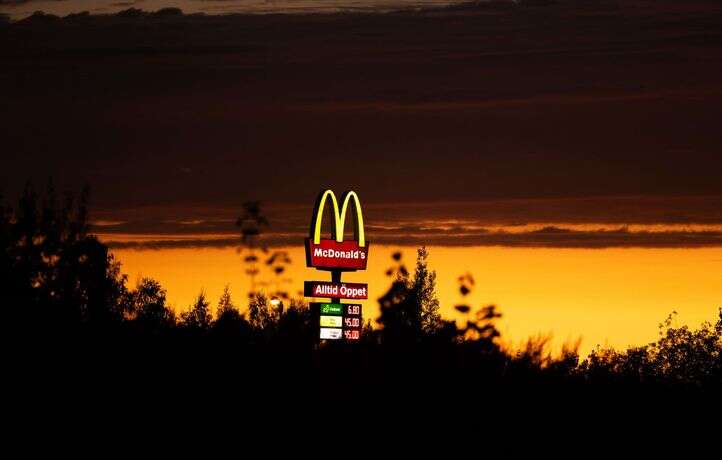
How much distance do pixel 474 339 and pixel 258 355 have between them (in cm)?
630

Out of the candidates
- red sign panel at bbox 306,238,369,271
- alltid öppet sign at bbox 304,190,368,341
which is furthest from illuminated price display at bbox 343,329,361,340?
red sign panel at bbox 306,238,369,271

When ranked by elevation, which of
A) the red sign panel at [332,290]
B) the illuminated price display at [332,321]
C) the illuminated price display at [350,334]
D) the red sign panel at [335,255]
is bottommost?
the illuminated price display at [350,334]

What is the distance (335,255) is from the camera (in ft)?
205

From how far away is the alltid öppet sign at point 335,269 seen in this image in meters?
61.3

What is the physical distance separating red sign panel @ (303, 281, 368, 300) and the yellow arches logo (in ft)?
5.58

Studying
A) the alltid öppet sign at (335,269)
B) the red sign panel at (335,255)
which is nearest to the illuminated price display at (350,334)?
the alltid öppet sign at (335,269)

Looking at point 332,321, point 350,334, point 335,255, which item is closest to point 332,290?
point 332,321

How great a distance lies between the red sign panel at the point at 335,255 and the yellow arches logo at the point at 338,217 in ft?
0.81

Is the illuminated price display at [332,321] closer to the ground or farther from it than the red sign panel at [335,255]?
closer to the ground

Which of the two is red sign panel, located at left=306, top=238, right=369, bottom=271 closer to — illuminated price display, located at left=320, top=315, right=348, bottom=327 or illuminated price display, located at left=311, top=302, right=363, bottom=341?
illuminated price display, located at left=311, top=302, right=363, bottom=341

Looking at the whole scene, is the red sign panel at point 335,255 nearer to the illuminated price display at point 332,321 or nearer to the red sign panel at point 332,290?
the red sign panel at point 332,290

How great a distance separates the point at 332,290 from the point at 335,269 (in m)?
1.41

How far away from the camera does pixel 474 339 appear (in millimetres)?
40688

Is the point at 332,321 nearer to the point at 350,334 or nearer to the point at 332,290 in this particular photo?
the point at 350,334
